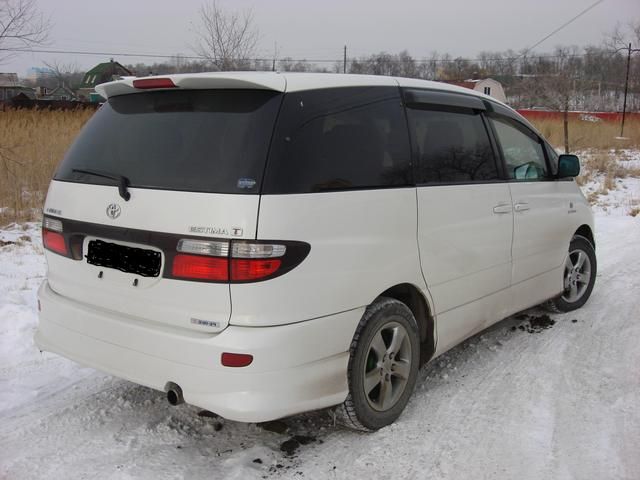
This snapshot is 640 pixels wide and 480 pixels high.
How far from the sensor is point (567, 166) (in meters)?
Answer: 4.66

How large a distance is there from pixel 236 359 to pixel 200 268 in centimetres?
43

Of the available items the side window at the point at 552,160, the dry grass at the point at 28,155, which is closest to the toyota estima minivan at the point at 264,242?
the side window at the point at 552,160

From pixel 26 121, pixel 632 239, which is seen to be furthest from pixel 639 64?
pixel 26 121

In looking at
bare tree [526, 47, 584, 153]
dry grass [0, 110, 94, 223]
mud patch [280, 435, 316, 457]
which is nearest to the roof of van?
mud patch [280, 435, 316, 457]

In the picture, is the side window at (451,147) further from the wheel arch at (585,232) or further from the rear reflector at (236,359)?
the wheel arch at (585,232)

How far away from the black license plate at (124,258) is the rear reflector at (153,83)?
845 mm

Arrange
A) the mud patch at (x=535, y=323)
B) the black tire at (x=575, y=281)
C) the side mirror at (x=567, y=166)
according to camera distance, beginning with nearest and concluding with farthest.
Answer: the side mirror at (x=567, y=166) < the mud patch at (x=535, y=323) < the black tire at (x=575, y=281)

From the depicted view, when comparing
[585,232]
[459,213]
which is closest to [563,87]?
[585,232]

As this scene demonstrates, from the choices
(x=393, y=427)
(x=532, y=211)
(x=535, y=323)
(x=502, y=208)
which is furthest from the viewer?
(x=535, y=323)

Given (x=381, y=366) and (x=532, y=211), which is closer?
(x=381, y=366)

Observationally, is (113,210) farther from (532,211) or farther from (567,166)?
(567,166)

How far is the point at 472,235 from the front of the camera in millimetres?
3611

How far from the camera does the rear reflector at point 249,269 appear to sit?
243cm

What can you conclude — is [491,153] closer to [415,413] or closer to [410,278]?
[410,278]
